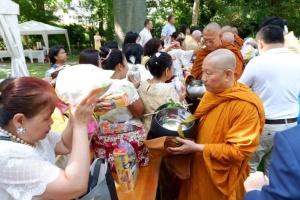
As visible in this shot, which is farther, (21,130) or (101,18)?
(101,18)

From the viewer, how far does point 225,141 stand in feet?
6.59

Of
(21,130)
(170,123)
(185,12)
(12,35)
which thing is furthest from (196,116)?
(185,12)

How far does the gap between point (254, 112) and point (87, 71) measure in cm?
122

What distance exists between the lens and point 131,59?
12.6ft

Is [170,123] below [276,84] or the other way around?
below

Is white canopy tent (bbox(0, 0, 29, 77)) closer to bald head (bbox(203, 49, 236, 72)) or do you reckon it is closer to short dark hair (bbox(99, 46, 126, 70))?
short dark hair (bbox(99, 46, 126, 70))

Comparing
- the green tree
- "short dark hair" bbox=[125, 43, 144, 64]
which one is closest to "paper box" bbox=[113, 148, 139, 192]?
"short dark hair" bbox=[125, 43, 144, 64]

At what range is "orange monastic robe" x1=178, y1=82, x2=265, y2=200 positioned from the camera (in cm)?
195

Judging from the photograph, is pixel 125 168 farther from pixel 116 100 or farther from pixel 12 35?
pixel 12 35

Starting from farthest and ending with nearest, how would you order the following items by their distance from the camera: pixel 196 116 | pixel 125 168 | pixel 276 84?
pixel 276 84 → pixel 196 116 → pixel 125 168

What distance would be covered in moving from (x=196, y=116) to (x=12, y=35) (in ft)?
20.3

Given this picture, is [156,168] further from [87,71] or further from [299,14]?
[299,14]

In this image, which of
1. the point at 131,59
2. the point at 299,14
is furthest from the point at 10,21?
the point at 299,14

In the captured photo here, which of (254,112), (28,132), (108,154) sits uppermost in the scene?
(28,132)
